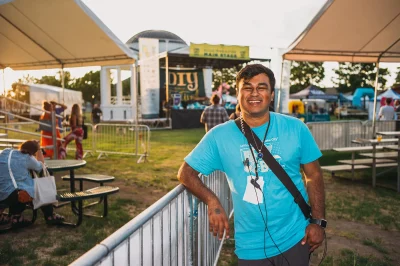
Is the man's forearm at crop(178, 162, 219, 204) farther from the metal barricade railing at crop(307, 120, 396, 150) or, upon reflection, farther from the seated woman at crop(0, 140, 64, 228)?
the metal barricade railing at crop(307, 120, 396, 150)

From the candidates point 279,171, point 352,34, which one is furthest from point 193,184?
point 352,34

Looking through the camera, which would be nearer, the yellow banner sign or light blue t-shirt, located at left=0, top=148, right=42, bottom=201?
light blue t-shirt, located at left=0, top=148, right=42, bottom=201

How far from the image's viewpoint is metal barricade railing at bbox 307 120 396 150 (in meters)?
13.5

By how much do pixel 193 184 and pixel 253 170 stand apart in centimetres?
42

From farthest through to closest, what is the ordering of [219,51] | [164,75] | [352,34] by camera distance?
1. [164,75]
2. [219,51]
3. [352,34]

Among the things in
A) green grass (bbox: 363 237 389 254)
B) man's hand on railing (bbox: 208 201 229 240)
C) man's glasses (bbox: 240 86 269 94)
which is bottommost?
green grass (bbox: 363 237 389 254)

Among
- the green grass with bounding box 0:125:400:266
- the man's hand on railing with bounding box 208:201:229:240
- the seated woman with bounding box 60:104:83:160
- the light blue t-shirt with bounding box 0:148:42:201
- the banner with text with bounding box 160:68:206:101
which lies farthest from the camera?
the banner with text with bounding box 160:68:206:101

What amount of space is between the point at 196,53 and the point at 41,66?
510 inches

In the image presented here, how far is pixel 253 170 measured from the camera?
233cm

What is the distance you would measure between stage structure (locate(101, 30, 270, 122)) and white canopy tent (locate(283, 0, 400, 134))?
43.6 feet

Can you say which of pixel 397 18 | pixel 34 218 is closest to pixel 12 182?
pixel 34 218

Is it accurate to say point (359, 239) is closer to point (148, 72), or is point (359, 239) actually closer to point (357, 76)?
point (148, 72)

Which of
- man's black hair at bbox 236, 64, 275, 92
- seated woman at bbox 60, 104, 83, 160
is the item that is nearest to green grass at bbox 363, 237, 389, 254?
man's black hair at bbox 236, 64, 275, 92

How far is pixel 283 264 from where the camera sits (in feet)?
7.66
